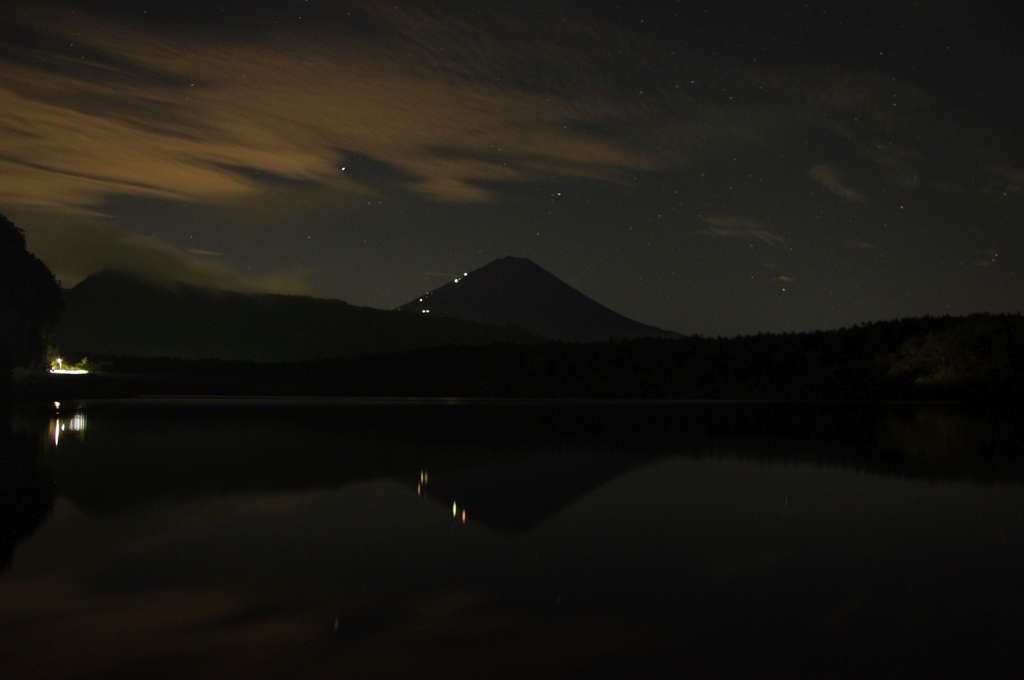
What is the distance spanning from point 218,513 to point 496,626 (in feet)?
14.7

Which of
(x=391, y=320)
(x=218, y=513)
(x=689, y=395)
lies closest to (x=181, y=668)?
(x=218, y=513)

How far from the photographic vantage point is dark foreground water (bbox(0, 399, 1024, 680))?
419 centimetres

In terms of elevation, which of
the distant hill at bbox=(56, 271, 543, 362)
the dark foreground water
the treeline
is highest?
the distant hill at bbox=(56, 271, 543, 362)

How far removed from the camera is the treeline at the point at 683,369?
4369 centimetres

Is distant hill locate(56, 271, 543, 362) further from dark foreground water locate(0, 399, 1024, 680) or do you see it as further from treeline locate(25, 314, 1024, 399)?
dark foreground water locate(0, 399, 1024, 680)

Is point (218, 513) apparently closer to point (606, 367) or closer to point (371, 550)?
point (371, 550)

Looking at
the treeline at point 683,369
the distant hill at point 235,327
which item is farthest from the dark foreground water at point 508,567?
the distant hill at point 235,327

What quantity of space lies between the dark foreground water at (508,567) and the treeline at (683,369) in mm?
33233

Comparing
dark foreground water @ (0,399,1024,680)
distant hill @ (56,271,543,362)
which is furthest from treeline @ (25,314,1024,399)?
distant hill @ (56,271,543,362)

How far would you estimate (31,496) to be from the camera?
9039 millimetres

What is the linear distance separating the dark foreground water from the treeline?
33.2 m

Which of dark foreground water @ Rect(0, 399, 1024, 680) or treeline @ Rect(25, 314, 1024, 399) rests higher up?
treeline @ Rect(25, 314, 1024, 399)

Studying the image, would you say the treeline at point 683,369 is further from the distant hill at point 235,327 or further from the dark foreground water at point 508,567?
the distant hill at point 235,327

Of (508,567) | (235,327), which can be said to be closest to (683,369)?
(508,567)
